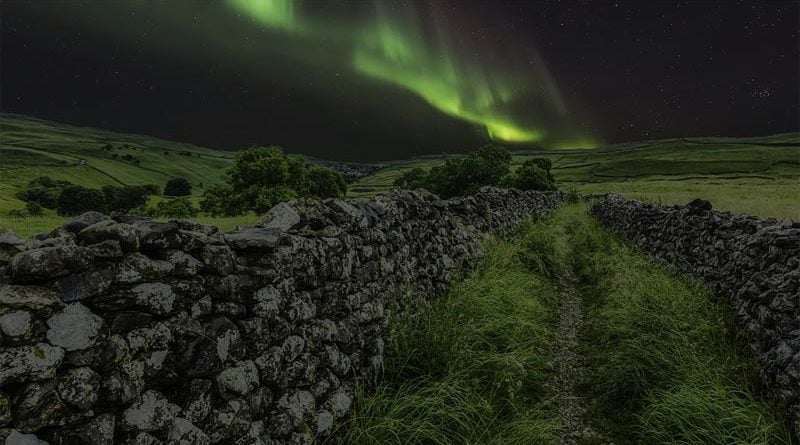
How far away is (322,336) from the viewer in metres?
4.76

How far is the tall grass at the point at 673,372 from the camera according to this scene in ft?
15.4

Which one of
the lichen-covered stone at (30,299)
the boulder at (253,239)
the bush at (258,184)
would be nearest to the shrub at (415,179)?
the bush at (258,184)

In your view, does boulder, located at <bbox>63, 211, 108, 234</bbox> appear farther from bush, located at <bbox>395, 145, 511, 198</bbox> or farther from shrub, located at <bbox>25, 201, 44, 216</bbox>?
bush, located at <bbox>395, 145, 511, 198</bbox>

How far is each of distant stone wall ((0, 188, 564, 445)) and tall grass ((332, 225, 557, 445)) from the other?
414mm

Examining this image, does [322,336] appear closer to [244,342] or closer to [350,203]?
[244,342]

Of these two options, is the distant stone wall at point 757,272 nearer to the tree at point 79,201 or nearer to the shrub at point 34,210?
the shrub at point 34,210

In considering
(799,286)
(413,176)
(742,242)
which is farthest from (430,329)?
(413,176)

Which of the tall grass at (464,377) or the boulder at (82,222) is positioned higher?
the boulder at (82,222)

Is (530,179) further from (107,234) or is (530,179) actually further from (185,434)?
(107,234)

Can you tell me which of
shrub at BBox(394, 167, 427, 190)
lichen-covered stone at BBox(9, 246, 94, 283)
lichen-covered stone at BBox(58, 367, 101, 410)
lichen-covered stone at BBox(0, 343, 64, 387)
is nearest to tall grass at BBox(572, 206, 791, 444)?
lichen-covered stone at BBox(58, 367, 101, 410)

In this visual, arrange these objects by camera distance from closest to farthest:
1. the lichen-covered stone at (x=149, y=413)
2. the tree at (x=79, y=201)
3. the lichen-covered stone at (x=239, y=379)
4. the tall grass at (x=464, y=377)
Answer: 1. the lichen-covered stone at (x=149, y=413)
2. the lichen-covered stone at (x=239, y=379)
3. the tall grass at (x=464, y=377)
4. the tree at (x=79, y=201)

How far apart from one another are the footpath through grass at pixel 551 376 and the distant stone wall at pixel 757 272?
0.32 meters

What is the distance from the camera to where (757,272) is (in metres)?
6.84

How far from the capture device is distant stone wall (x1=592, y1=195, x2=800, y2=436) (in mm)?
5217
